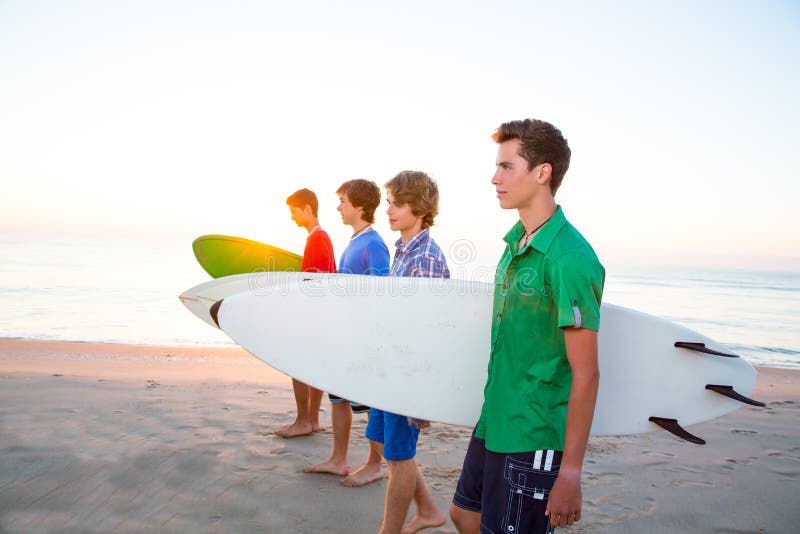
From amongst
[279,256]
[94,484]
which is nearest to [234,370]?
[279,256]

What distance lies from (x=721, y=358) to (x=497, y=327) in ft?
4.14

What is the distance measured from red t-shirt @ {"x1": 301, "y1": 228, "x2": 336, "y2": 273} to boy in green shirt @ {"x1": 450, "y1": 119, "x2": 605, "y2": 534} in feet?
6.79

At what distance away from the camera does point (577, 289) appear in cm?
125

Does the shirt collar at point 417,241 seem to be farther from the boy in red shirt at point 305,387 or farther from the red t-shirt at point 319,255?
the boy in red shirt at point 305,387

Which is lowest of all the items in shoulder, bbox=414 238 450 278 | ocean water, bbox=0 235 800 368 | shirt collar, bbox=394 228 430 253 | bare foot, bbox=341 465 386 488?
ocean water, bbox=0 235 800 368

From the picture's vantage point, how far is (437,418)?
203 cm

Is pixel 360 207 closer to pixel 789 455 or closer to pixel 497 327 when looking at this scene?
pixel 497 327

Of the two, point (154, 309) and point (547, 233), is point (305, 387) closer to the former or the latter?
point (547, 233)

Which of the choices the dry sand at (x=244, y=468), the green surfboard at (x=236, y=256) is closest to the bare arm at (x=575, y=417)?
the dry sand at (x=244, y=468)

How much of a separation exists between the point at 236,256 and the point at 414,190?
227cm

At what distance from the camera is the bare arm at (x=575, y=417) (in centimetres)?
124

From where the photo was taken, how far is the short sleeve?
1.23 meters

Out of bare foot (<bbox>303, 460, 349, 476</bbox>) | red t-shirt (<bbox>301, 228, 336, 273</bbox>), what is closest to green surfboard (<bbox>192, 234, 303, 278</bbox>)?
red t-shirt (<bbox>301, 228, 336, 273</bbox>)

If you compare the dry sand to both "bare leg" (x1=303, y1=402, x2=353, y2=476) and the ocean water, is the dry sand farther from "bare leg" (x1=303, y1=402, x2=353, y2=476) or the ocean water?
the ocean water
